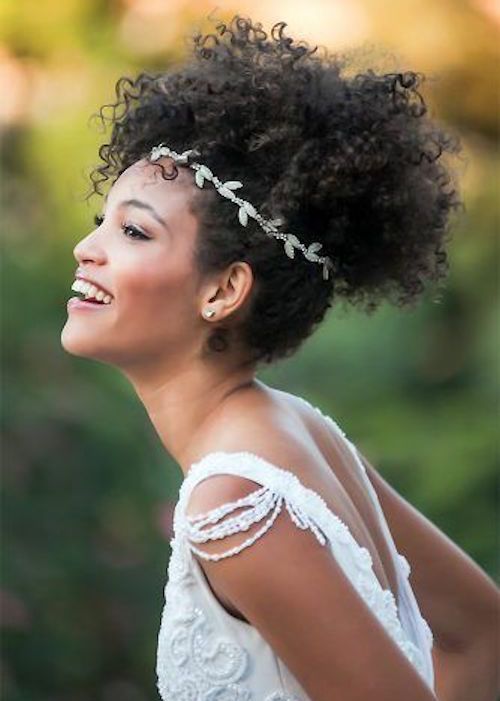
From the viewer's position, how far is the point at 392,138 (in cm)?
286

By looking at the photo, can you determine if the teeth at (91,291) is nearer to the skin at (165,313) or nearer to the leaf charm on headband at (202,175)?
the skin at (165,313)

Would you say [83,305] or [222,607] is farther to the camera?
[83,305]

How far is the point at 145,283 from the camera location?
276 cm

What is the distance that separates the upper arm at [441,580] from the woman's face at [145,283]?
0.58 meters

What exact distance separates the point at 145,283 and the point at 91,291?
0.10m

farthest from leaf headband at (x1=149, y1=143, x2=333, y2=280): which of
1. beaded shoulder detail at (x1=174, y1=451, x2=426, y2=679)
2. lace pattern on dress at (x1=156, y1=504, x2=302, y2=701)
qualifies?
lace pattern on dress at (x1=156, y1=504, x2=302, y2=701)

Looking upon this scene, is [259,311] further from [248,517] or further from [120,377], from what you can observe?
[120,377]

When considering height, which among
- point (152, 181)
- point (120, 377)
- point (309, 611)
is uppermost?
point (120, 377)

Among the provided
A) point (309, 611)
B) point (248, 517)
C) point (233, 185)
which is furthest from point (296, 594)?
point (233, 185)

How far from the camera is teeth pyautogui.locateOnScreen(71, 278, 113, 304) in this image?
2793mm

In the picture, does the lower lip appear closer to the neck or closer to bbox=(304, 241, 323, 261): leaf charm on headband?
the neck

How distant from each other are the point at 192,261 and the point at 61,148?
17.5 feet

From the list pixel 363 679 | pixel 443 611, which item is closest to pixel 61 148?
pixel 443 611

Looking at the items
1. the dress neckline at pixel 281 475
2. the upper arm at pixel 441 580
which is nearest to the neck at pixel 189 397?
the dress neckline at pixel 281 475
